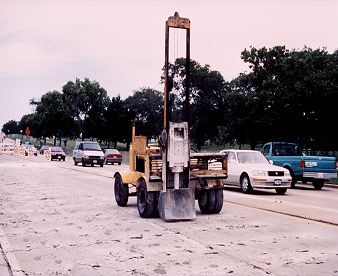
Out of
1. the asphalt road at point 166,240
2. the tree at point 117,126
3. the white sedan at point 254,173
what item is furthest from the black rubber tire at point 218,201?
the tree at point 117,126

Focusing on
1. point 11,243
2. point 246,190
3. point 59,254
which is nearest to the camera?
point 59,254

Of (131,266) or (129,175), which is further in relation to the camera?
(129,175)

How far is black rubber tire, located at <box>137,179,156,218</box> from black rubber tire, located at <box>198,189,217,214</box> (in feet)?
5.16

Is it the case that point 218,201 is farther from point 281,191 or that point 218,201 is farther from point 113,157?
point 113,157

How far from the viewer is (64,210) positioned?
1274 cm

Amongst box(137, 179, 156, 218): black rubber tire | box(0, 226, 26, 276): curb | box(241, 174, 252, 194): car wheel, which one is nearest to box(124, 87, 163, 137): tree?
box(241, 174, 252, 194): car wheel

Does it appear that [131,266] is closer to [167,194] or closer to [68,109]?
[167,194]

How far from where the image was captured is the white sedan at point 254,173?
17391 millimetres

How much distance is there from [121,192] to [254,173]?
595 centimetres

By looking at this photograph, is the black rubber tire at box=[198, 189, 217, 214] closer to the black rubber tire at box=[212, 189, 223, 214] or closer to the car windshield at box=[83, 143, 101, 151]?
the black rubber tire at box=[212, 189, 223, 214]

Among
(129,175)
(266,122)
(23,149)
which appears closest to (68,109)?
(23,149)

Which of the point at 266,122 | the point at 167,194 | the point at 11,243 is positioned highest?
the point at 266,122

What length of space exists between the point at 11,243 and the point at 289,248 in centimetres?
488

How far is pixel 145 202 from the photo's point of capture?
11.4 m
